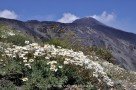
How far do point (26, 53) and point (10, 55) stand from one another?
0.53 metres

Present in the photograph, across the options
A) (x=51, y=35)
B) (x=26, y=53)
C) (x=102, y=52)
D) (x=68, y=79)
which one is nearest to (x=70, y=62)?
(x=68, y=79)

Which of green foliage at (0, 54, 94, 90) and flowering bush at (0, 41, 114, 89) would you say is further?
flowering bush at (0, 41, 114, 89)

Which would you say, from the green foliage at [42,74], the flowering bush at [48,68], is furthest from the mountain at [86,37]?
the green foliage at [42,74]

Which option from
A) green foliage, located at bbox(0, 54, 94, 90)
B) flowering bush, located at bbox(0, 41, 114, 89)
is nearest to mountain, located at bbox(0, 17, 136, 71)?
flowering bush, located at bbox(0, 41, 114, 89)

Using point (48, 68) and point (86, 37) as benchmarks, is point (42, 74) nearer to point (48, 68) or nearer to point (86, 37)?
point (48, 68)

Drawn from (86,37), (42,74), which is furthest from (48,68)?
(86,37)

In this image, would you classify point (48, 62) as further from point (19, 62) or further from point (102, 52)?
point (102, 52)

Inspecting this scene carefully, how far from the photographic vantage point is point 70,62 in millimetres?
14273

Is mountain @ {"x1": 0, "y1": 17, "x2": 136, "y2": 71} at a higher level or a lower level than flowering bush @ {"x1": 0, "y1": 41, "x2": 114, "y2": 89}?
higher

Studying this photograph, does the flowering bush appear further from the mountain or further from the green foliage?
the mountain

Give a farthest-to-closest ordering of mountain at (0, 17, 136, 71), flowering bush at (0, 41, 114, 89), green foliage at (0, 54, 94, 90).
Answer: mountain at (0, 17, 136, 71), flowering bush at (0, 41, 114, 89), green foliage at (0, 54, 94, 90)

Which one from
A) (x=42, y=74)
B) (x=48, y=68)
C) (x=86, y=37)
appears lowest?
(x=42, y=74)

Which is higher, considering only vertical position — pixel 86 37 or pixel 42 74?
pixel 86 37

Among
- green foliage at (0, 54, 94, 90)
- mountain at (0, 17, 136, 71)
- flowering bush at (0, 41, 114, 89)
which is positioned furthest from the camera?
mountain at (0, 17, 136, 71)
